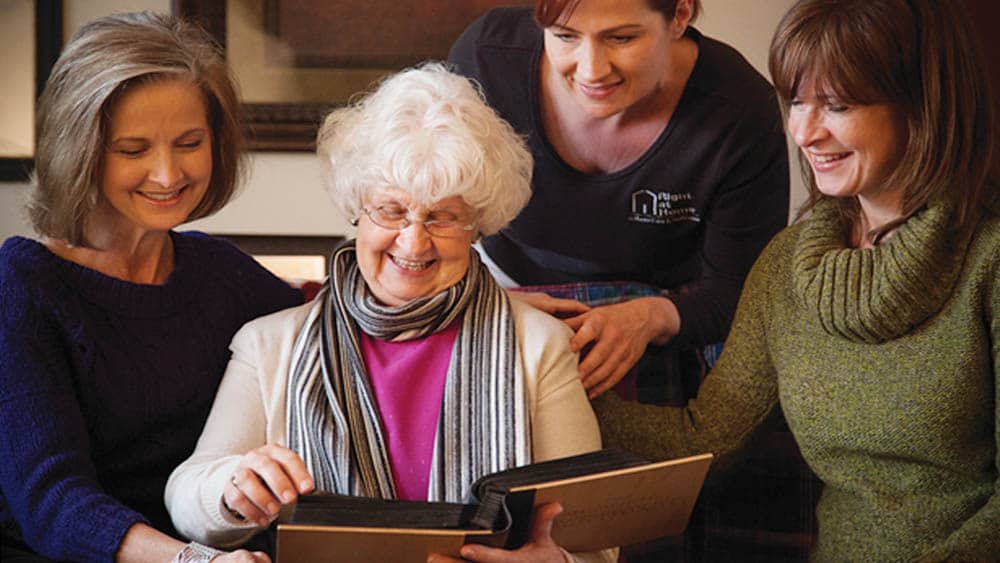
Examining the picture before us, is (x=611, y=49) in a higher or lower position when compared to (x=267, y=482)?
higher

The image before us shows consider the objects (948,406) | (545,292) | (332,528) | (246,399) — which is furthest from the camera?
(545,292)

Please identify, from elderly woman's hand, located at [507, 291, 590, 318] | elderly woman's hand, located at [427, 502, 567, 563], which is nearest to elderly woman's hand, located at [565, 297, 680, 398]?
elderly woman's hand, located at [507, 291, 590, 318]

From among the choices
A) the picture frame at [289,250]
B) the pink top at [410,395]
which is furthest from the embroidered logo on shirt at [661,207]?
the picture frame at [289,250]

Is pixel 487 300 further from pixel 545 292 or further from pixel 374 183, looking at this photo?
pixel 545 292

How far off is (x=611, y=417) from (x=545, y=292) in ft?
0.99

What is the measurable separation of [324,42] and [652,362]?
144cm

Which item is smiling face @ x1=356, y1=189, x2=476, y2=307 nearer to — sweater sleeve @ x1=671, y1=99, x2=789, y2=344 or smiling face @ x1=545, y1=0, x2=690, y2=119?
Result: smiling face @ x1=545, y1=0, x2=690, y2=119

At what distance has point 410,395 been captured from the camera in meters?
1.71

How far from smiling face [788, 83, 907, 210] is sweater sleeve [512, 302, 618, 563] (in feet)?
1.39

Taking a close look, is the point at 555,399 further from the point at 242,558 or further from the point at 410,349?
the point at 242,558

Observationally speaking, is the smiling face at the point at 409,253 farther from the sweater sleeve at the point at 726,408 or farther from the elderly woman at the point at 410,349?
the sweater sleeve at the point at 726,408

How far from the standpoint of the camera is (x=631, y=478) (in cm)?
144

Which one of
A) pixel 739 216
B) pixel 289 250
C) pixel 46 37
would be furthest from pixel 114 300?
pixel 46 37

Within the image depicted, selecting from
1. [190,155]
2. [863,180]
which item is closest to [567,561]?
[863,180]
